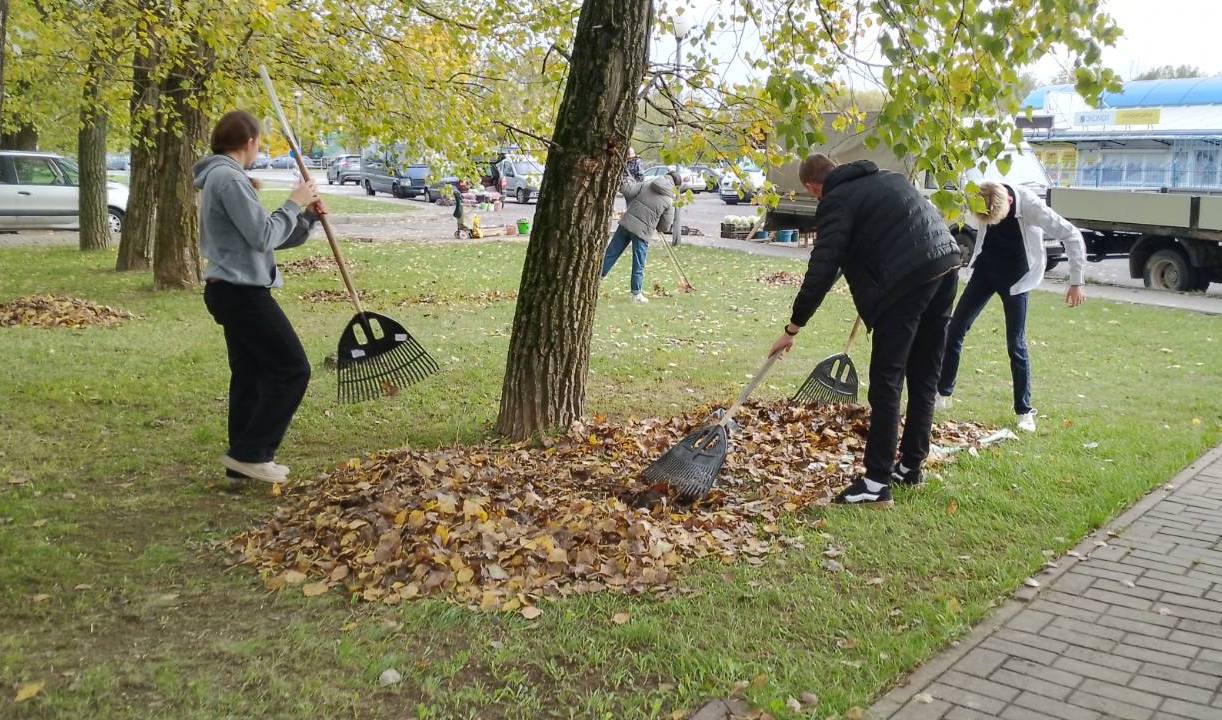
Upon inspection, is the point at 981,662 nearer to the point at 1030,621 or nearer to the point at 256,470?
the point at 1030,621

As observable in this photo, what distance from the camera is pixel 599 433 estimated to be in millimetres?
6363

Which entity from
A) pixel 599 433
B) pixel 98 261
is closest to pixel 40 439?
pixel 599 433

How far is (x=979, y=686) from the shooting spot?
3510mm

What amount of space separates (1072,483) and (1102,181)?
54.2ft

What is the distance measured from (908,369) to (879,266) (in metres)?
0.79

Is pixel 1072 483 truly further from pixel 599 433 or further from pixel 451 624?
pixel 451 624

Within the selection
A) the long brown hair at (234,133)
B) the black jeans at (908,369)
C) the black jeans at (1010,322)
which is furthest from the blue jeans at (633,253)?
the long brown hair at (234,133)

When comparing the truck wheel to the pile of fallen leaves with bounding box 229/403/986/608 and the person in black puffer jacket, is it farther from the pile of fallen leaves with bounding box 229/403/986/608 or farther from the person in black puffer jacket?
the person in black puffer jacket

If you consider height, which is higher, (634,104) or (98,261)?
(634,104)

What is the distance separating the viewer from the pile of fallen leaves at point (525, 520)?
13.9ft

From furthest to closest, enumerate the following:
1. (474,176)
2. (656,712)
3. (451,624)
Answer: (474,176)
(451,624)
(656,712)

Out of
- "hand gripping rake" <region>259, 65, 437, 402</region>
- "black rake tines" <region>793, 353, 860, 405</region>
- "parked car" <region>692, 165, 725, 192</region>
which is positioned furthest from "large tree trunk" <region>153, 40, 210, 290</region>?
"black rake tines" <region>793, 353, 860, 405</region>

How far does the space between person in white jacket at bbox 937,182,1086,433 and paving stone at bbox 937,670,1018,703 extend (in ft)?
12.1

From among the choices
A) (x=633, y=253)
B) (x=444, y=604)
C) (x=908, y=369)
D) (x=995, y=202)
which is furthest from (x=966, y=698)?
(x=633, y=253)
